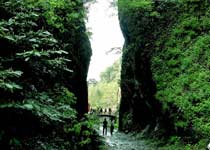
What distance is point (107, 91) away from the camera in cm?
5988

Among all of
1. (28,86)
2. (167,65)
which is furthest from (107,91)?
(28,86)

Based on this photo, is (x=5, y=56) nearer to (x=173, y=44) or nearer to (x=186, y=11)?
(x=173, y=44)

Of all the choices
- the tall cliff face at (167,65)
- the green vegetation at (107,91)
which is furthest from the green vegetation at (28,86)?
the green vegetation at (107,91)

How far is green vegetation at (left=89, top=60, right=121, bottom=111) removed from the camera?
188 ft

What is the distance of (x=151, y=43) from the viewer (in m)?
18.4

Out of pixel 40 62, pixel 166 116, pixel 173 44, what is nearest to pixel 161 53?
pixel 173 44

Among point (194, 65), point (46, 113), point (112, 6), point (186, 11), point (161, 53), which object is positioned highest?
point (112, 6)

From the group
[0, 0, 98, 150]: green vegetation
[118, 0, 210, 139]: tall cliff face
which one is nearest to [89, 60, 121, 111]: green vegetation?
[118, 0, 210, 139]: tall cliff face

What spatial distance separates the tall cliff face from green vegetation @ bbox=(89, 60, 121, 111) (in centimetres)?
3226

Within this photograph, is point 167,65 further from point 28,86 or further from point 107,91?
point 107,91

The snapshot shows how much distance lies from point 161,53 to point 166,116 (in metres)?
4.08

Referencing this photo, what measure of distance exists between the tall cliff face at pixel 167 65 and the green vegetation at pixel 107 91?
1270 inches

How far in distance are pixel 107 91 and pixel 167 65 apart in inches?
1760

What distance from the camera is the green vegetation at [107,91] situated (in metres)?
57.3
